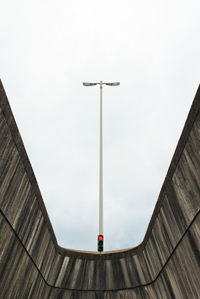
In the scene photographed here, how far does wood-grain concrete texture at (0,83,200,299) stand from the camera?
20.1ft

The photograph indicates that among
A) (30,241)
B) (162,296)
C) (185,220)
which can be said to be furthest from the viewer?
(162,296)

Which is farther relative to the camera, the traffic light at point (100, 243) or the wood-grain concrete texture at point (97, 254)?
the traffic light at point (100, 243)

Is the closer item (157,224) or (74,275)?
(157,224)

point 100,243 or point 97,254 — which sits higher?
point 100,243

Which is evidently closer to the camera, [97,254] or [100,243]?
[97,254]

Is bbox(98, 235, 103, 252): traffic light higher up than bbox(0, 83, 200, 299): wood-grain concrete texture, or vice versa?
bbox(98, 235, 103, 252): traffic light

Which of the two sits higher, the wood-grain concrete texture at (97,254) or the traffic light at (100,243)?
the traffic light at (100,243)

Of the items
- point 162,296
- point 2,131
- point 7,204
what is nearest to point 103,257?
point 162,296

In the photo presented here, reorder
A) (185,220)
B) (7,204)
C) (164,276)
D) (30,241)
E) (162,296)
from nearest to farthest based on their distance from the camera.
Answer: (7,204)
(185,220)
(30,241)
(164,276)
(162,296)

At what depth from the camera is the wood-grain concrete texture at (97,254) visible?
6.14m

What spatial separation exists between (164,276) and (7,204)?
25.0 ft

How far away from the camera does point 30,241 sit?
26.6 ft

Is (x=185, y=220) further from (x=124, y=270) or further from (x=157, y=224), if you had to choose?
(x=124, y=270)

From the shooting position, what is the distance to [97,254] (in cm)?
1272
